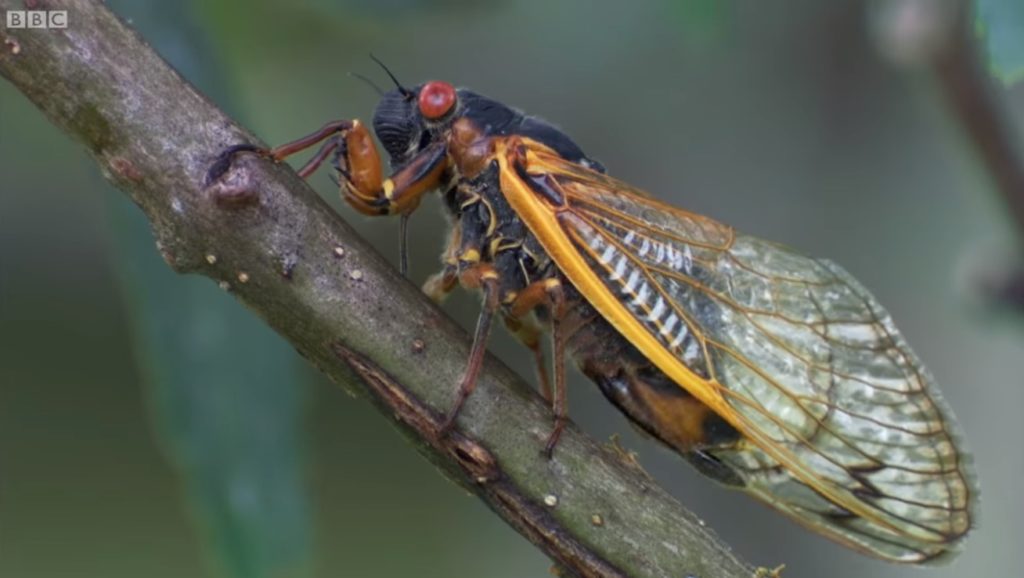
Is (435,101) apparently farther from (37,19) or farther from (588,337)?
(37,19)

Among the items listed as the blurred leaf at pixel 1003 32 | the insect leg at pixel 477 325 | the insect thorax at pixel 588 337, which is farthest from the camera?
the insect thorax at pixel 588 337

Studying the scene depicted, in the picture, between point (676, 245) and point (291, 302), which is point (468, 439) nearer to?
point (291, 302)

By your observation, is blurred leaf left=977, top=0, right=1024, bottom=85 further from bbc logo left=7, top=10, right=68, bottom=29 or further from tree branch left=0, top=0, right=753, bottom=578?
bbc logo left=7, top=10, right=68, bottom=29

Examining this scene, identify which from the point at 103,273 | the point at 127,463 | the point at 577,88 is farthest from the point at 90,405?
the point at 577,88

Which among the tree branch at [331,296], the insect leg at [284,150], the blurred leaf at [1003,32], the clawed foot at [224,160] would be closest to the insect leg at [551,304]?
the tree branch at [331,296]

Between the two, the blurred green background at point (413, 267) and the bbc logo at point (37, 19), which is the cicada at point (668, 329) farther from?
the bbc logo at point (37, 19)

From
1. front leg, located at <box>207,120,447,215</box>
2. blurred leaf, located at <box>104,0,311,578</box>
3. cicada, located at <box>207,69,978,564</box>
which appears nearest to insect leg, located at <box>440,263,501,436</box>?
cicada, located at <box>207,69,978,564</box>

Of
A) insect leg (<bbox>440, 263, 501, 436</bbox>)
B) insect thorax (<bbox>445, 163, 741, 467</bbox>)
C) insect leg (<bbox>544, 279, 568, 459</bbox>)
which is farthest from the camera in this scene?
insect thorax (<bbox>445, 163, 741, 467</bbox>)
